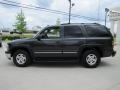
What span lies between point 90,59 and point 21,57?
3.03 meters

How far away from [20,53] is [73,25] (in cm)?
265

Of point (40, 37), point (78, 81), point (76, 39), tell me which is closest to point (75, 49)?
point (76, 39)

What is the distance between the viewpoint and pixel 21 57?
27.0ft

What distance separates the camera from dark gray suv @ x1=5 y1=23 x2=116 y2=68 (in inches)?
319

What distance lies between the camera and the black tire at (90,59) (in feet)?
26.9

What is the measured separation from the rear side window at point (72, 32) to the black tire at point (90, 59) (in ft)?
2.84

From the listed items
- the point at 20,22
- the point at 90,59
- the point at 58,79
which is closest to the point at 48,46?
the point at 90,59

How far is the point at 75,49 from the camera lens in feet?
26.7

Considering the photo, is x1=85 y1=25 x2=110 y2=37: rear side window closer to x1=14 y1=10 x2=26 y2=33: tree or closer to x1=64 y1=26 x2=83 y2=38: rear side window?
x1=64 y1=26 x2=83 y2=38: rear side window

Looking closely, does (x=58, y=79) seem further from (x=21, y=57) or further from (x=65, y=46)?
(x=21, y=57)

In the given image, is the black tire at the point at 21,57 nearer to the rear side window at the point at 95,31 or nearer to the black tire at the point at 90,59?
the black tire at the point at 90,59

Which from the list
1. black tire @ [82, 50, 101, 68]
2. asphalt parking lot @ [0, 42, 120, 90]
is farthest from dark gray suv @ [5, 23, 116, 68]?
asphalt parking lot @ [0, 42, 120, 90]

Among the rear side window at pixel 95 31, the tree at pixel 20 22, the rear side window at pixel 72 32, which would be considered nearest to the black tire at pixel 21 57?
the rear side window at pixel 72 32

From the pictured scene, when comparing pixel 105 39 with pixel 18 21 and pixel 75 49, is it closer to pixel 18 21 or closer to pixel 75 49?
pixel 75 49
